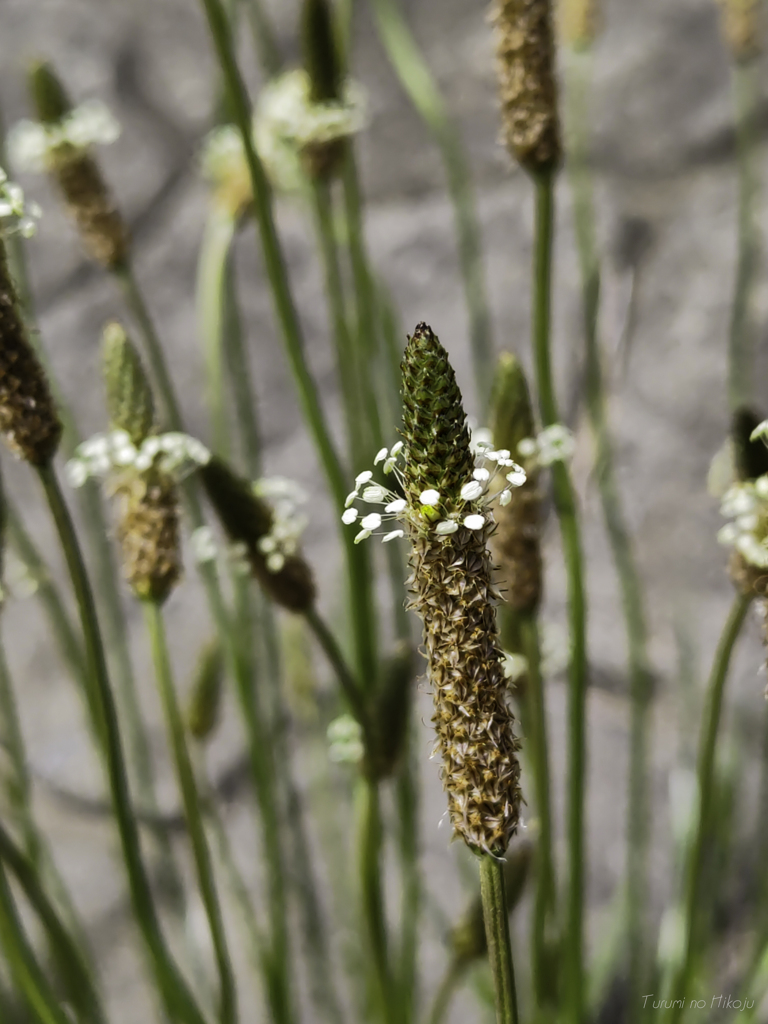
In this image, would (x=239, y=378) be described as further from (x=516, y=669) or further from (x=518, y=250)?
(x=518, y=250)

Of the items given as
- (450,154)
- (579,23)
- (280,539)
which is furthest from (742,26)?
(280,539)

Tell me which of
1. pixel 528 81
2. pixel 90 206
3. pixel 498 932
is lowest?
pixel 498 932

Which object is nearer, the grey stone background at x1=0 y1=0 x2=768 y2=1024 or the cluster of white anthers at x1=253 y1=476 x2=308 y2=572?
the cluster of white anthers at x1=253 y1=476 x2=308 y2=572

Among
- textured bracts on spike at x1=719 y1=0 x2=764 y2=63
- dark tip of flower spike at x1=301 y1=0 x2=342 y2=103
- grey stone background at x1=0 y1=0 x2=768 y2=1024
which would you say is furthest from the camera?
grey stone background at x1=0 y1=0 x2=768 y2=1024

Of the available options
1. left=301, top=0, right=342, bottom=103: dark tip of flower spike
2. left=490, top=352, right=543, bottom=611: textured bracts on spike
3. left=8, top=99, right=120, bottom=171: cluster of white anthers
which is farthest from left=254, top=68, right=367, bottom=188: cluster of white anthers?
left=490, top=352, right=543, bottom=611: textured bracts on spike

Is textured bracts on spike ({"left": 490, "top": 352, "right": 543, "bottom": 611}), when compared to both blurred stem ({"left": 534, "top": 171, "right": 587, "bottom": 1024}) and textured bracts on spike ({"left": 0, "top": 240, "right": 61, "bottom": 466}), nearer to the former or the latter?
blurred stem ({"left": 534, "top": 171, "right": 587, "bottom": 1024})

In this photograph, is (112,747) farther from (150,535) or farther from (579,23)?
(579,23)

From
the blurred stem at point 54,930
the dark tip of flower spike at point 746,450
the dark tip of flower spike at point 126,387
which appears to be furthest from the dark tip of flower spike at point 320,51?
the blurred stem at point 54,930
